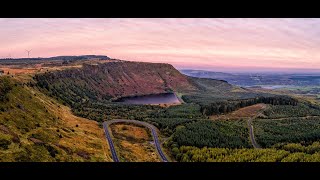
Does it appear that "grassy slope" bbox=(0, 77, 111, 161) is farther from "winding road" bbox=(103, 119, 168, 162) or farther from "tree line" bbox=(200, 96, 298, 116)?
"tree line" bbox=(200, 96, 298, 116)

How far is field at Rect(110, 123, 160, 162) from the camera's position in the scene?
2853 inches

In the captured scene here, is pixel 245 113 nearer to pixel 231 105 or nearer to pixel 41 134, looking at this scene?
pixel 231 105

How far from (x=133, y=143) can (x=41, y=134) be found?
24.2 meters

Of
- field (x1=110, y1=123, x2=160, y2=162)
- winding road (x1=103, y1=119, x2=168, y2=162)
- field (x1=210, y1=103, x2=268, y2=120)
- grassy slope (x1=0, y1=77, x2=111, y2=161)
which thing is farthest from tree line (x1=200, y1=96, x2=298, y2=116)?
grassy slope (x1=0, y1=77, x2=111, y2=161)

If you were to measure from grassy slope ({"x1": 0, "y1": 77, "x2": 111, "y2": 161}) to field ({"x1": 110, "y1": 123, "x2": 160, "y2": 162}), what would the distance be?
3.96 m

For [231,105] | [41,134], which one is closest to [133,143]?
[41,134]

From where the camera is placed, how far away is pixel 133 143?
284ft

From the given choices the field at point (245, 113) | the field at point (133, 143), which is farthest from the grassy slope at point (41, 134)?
the field at point (245, 113)
